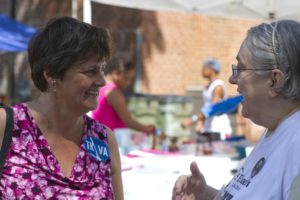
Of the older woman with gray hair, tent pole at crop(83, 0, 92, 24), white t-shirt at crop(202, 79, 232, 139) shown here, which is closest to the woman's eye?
the older woman with gray hair

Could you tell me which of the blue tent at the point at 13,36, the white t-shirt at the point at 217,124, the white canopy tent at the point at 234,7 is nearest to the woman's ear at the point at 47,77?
the white canopy tent at the point at 234,7

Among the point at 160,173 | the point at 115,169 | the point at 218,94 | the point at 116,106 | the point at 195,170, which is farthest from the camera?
the point at 218,94

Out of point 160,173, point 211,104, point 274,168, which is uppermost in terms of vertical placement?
point 274,168

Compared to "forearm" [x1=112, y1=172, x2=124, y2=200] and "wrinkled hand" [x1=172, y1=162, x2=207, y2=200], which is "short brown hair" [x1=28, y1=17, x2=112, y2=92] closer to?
"forearm" [x1=112, y1=172, x2=124, y2=200]

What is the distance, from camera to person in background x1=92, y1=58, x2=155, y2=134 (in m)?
4.58

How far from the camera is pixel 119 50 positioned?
10602 mm

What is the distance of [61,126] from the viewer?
2.17 meters

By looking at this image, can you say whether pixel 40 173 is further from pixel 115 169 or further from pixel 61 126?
pixel 115 169

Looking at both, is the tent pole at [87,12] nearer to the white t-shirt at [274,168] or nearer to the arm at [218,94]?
the arm at [218,94]

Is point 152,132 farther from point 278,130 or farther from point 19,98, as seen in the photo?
point 19,98

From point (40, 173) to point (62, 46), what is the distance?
0.47 m

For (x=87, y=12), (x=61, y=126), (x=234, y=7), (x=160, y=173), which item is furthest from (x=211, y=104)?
(x=61, y=126)

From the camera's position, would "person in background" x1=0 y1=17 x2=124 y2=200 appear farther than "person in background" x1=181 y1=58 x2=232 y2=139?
No

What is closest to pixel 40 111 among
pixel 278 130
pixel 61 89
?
pixel 61 89
